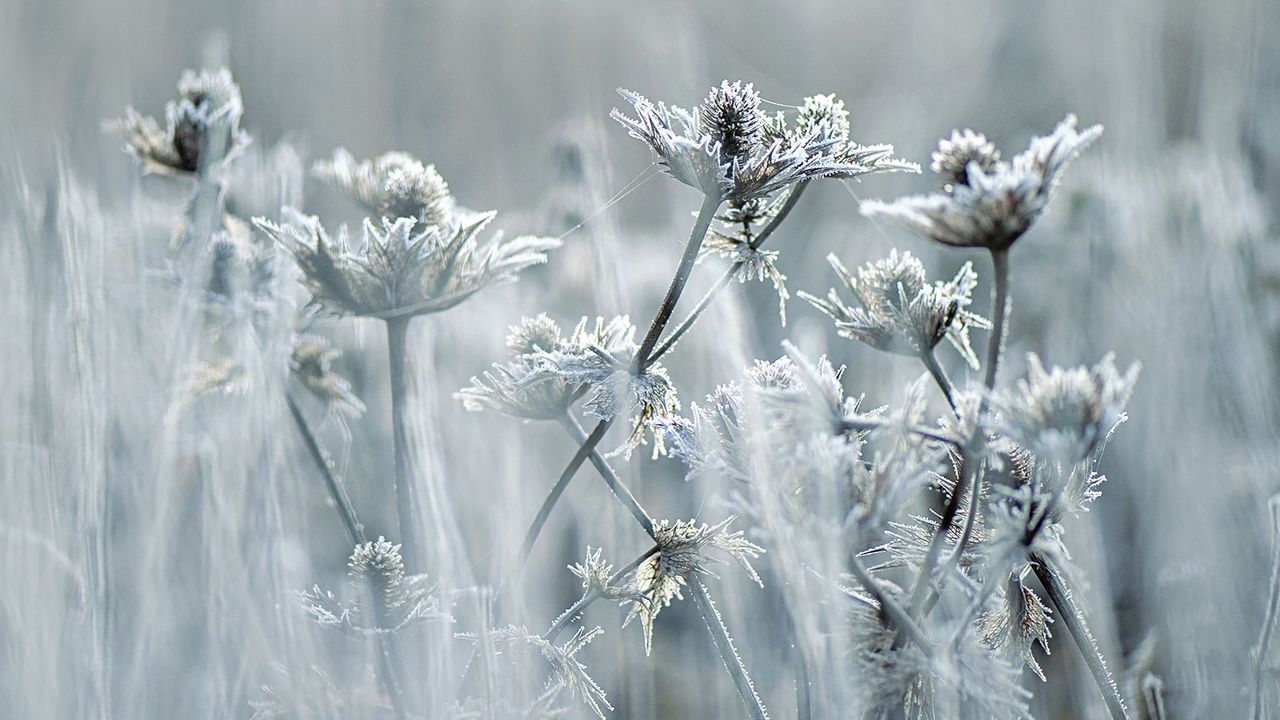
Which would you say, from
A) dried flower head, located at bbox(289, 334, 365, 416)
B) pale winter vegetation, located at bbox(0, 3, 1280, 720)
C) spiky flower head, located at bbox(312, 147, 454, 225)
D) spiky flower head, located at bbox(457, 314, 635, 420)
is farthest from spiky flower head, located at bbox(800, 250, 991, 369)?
dried flower head, located at bbox(289, 334, 365, 416)

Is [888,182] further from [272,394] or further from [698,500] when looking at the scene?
[272,394]

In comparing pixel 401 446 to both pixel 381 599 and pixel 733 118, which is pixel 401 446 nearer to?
A: pixel 381 599

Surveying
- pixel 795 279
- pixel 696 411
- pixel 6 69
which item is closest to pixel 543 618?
pixel 696 411

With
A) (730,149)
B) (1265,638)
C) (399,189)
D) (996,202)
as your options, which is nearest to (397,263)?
(399,189)

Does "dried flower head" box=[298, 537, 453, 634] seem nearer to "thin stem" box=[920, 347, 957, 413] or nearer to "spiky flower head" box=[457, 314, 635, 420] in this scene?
"spiky flower head" box=[457, 314, 635, 420]

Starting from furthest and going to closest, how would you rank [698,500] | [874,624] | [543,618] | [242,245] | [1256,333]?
[698,500]
[1256,333]
[543,618]
[242,245]
[874,624]

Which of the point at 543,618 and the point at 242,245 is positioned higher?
the point at 242,245

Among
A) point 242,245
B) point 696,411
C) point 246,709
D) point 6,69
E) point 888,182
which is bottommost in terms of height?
point 246,709
